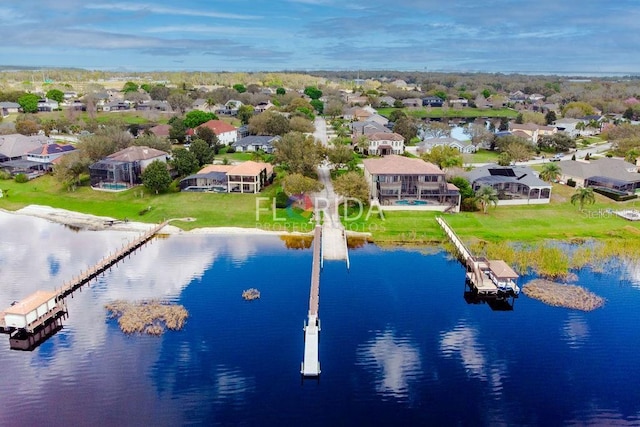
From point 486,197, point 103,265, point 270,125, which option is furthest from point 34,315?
point 270,125

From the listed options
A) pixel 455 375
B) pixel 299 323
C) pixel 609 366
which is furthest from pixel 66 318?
pixel 609 366

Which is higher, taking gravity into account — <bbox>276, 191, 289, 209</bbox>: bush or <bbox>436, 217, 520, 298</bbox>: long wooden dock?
<bbox>276, 191, 289, 209</bbox>: bush

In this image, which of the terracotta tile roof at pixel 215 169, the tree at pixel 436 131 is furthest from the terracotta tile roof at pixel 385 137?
the terracotta tile roof at pixel 215 169

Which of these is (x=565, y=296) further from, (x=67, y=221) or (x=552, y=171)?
(x=67, y=221)

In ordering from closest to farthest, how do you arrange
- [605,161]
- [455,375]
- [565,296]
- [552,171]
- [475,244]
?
[455,375]
[565,296]
[475,244]
[552,171]
[605,161]

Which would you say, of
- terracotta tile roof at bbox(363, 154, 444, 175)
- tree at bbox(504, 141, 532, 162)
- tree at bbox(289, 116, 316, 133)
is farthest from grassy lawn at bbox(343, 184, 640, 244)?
tree at bbox(289, 116, 316, 133)

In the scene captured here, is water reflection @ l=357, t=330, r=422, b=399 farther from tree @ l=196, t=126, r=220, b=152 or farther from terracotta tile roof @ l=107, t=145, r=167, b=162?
tree @ l=196, t=126, r=220, b=152

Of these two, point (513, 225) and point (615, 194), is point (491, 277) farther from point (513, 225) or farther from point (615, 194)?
point (615, 194)
